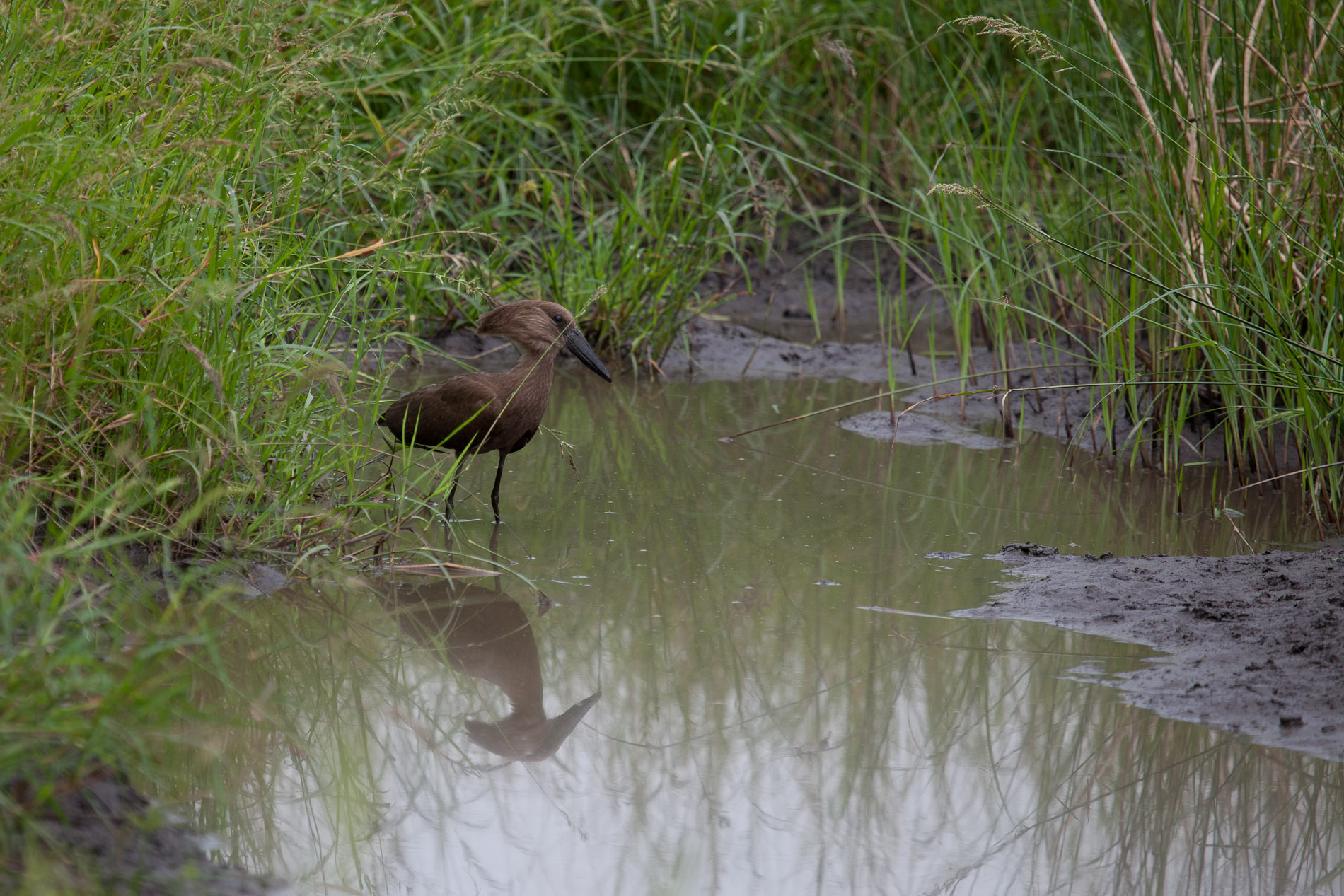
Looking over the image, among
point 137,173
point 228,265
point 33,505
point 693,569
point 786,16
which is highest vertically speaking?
point 786,16

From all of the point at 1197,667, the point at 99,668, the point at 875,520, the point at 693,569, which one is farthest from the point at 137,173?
the point at 1197,667

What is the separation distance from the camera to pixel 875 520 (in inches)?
170

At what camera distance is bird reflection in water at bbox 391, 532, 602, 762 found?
A: 9.31 feet

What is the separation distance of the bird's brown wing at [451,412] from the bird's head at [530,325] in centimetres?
27

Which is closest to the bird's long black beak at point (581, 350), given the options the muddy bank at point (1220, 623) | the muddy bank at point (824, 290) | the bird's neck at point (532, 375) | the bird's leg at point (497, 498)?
the bird's neck at point (532, 375)

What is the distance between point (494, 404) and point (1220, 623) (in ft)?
7.35

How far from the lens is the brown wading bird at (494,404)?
13.9 feet

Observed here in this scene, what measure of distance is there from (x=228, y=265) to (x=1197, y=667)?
100 inches

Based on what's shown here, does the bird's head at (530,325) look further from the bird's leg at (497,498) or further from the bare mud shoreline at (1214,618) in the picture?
the bare mud shoreline at (1214,618)

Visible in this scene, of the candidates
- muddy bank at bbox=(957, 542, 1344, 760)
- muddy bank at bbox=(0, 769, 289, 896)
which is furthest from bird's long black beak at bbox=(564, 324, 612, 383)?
muddy bank at bbox=(0, 769, 289, 896)

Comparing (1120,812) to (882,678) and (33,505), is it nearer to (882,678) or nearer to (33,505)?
(882,678)

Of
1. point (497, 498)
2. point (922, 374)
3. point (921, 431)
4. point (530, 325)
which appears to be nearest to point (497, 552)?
point (497, 498)

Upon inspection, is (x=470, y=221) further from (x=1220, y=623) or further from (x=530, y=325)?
(x=1220, y=623)

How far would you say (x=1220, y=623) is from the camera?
331cm
